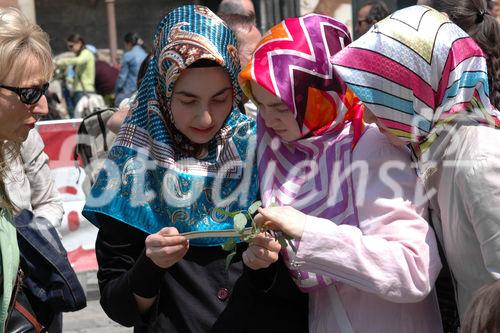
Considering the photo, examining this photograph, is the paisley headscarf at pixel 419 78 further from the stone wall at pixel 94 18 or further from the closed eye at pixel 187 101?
the stone wall at pixel 94 18

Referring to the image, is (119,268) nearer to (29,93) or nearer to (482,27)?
(29,93)

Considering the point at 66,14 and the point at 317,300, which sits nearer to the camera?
the point at 317,300

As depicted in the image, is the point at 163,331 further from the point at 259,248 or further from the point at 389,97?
the point at 389,97

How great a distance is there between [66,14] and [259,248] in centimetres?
2468

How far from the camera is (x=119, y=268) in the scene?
2775 millimetres

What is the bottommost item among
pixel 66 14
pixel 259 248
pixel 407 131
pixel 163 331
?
pixel 66 14

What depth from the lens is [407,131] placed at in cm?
249

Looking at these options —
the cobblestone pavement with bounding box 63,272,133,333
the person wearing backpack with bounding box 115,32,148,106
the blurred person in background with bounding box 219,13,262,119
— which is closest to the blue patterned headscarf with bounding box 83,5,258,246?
the blurred person in background with bounding box 219,13,262,119

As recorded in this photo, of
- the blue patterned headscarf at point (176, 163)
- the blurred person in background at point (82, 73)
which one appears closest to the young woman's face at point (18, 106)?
the blue patterned headscarf at point (176, 163)

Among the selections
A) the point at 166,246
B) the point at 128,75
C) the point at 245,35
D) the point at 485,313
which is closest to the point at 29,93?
the point at 166,246

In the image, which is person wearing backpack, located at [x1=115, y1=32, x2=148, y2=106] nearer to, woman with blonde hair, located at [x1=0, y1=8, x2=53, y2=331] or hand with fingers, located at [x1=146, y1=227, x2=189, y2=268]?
woman with blonde hair, located at [x1=0, y1=8, x2=53, y2=331]

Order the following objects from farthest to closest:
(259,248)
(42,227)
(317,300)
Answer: (42,227)
(317,300)
(259,248)

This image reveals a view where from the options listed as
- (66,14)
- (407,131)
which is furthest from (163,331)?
(66,14)

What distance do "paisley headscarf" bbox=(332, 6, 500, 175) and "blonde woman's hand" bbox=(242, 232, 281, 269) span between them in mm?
417
